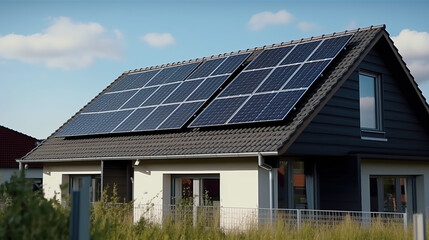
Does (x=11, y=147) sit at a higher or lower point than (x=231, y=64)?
lower

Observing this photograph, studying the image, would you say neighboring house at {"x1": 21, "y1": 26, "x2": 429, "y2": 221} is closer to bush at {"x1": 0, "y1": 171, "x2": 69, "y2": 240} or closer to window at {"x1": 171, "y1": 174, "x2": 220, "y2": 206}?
window at {"x1": 171, "y1": 174, "x2": 220, "y2": 206}

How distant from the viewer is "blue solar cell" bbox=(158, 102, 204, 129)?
17.0 metres

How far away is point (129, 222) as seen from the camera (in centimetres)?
1209

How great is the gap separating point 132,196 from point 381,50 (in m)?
9.06

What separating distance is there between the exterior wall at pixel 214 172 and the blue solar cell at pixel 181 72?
11.8ft

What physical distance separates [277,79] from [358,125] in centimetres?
286

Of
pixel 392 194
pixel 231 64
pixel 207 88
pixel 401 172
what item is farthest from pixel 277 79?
pixel 392 194

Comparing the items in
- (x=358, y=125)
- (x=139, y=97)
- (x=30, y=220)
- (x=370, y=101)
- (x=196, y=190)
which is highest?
(x=139, y=97)

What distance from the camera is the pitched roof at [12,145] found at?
41438 mm

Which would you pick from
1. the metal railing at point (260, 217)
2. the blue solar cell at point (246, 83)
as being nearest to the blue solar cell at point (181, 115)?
the blue solar cell at point (246, 83)

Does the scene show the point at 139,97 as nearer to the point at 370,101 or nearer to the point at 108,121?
the point at 108,121

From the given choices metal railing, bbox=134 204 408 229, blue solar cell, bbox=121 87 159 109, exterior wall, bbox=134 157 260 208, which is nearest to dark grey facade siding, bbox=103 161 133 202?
exterior wall, bbox=134 157 260 208

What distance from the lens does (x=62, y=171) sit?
68.4 ft

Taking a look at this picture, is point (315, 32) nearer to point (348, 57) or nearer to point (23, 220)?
point (348, 57)
